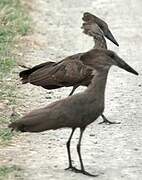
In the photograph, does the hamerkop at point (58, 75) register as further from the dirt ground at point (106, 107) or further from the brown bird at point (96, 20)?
the brown bird at point (96, 20)

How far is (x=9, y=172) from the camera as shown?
6.39 m

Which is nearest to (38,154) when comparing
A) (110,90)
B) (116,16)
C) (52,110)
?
(52,110)

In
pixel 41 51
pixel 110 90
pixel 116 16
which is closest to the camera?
pixel 110 90

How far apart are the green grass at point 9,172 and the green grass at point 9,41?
31.8 inches

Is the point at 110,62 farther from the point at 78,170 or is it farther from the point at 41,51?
the point at 41,51

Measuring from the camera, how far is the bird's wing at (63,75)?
25.8 feet

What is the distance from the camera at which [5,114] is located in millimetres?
8219

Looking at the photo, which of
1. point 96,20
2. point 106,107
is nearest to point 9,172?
A: point 106,107

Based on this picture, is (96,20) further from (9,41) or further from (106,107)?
(9,41)

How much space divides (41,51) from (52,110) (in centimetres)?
557

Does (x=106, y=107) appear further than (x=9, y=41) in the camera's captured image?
No

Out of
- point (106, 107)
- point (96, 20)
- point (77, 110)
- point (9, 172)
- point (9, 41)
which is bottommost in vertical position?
point (9, 172)

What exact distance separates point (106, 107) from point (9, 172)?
2.70 m

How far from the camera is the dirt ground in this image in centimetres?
668
